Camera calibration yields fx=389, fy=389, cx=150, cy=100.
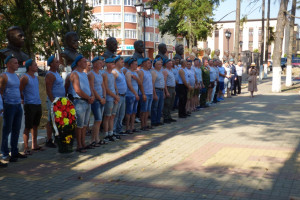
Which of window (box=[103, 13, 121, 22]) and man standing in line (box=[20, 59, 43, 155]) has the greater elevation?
window (box=[103, 13, 121, 22])

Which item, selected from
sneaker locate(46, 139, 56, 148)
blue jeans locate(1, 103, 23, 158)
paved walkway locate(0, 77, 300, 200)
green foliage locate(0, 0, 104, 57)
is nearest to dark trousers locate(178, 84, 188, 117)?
paved walkway locate(0, 77, 300, 200)

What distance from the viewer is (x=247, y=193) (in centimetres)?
517

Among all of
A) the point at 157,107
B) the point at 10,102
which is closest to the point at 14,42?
the point at 10,102

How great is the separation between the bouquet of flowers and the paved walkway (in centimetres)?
35

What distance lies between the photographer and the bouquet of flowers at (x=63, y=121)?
23.0 ft

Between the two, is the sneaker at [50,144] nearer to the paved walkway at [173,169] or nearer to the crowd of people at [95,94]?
the crowd of people at [95,94]

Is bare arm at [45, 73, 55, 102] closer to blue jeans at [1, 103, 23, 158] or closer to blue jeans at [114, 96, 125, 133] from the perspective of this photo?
blue jeans at [1, 103, 23, 158]

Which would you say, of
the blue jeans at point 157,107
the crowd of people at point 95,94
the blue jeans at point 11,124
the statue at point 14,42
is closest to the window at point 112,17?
the crowd of people at point 95,94

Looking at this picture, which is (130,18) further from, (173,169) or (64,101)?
(173,169)

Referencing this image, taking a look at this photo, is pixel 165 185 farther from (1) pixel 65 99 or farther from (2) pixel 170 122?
(2) pixel 170 122

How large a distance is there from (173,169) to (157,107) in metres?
4.90

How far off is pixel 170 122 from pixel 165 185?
20.4 ft

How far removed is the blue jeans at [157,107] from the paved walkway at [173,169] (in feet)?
3.11

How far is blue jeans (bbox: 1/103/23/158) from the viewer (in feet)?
22.9
